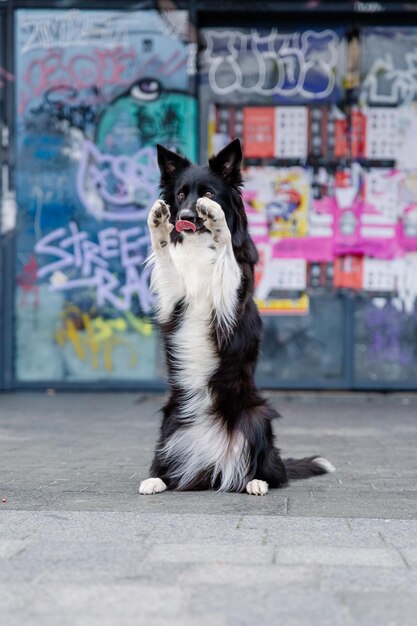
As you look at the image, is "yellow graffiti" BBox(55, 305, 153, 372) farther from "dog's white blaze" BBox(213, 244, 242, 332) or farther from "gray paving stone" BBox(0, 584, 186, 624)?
"gray paving stone" BBox(0, 584, 186, 624)

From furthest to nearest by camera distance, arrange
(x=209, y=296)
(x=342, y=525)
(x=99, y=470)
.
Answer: (x=99, y=470) → (x=209, y=296) → (x=342, y=525)

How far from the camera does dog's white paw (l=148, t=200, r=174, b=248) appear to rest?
524cm

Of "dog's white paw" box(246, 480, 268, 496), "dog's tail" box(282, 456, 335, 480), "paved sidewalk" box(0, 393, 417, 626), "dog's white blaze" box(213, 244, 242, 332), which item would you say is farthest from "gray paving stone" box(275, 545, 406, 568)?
"dog's tail" box(282, 456, 335, 480)

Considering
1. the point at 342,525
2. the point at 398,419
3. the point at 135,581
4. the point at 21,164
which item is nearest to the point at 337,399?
the point at 398,419

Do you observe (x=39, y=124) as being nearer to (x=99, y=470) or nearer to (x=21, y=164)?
(x=21, y=164)

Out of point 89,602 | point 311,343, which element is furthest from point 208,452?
point 311,343

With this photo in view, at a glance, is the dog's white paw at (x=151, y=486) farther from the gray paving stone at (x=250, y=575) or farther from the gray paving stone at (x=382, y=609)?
the gray paving stone at (x=382, y=609)

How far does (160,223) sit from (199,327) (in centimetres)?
58

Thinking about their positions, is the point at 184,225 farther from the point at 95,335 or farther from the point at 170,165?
the point at 95,335

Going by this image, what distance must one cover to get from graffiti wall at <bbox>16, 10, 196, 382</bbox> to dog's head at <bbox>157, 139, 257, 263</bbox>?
4874 mm

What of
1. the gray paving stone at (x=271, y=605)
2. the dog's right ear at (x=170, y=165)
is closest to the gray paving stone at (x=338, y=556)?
the gray paving stone at (x=271, y=605)

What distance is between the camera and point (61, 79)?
1047 cm

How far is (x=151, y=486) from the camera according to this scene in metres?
5.34

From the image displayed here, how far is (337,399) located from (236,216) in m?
5.13
